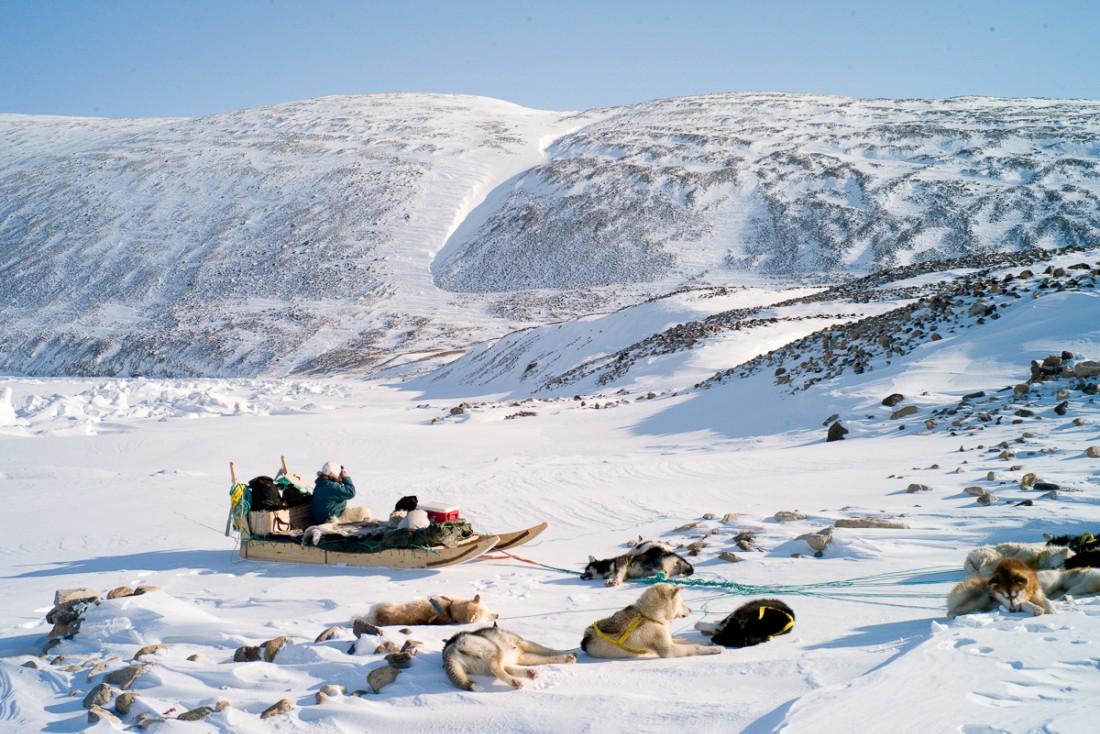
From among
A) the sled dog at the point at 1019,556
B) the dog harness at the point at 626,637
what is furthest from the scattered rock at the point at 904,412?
the dog harness at the point at 626,637

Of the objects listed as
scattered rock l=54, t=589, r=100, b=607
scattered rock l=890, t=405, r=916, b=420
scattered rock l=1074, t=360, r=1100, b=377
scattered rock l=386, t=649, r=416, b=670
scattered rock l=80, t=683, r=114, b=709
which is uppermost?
scattered rock l=1074, t=360, r=1100, b=377

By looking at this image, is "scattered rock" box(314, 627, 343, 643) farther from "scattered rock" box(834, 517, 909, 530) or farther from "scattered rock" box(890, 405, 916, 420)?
"scattered rock" box(890, 405, 916, 420)

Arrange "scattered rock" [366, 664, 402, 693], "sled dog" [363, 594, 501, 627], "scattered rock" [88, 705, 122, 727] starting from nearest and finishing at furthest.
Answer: "scattered rock" [88, 705, 122, 727]
"scattered rock" [366, 664, 402, 693]
"sled dog" [363, 594, 501, 627]

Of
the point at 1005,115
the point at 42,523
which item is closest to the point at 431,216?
the point at 1005,115

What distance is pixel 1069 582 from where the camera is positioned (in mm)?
4602

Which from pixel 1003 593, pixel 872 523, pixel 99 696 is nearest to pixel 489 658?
pixel 99 696

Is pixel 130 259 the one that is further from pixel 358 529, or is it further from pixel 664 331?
pixel 358 529

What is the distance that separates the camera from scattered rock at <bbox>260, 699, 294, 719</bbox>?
396 centimetres

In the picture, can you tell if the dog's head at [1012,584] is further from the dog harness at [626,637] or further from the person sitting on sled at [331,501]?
the person sitting on sled at [331,501]

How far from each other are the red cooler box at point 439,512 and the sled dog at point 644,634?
3599 millimetres

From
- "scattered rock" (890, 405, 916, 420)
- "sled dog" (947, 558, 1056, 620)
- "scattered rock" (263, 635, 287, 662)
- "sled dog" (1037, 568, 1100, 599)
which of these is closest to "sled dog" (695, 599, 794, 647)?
"sled dog" (947, 558, 1056, 620)

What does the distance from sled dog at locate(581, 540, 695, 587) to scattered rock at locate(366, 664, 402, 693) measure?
107 inches

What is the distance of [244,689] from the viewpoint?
441 centimetres

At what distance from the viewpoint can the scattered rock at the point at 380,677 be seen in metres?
4.22
